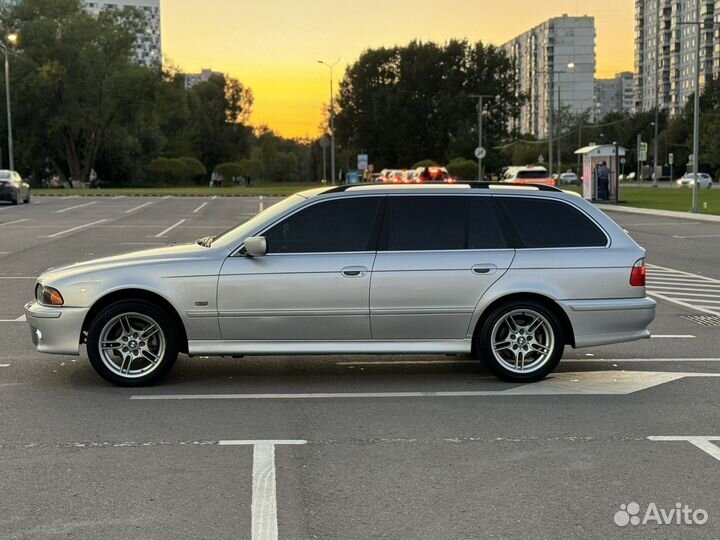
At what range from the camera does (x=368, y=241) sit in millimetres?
7414

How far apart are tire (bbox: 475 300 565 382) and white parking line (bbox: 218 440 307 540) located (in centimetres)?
223

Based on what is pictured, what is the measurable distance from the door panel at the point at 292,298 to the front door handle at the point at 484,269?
87cm

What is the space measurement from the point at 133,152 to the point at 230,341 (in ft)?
272

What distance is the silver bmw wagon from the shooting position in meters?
7.21

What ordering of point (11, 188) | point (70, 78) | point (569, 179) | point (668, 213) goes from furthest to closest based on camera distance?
1. point (569, 179)
2. point (70, 78)
3. point (11, 188)
4. point (668, 213)

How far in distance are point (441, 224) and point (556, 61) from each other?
572 feet

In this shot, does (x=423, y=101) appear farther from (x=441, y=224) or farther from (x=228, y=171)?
(x=441, y=224)

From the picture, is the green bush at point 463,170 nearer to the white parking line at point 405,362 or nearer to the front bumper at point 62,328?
A: the white parking line at point 405,362

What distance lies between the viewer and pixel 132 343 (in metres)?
7.29

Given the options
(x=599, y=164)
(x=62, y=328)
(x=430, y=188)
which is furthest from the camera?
(x=599, y=164)

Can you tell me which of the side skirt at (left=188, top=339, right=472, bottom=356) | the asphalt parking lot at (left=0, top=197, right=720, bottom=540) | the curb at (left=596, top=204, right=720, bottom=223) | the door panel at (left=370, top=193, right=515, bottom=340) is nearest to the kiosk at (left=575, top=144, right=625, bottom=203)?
the curb at (left=596, top=204, right=720, bottom=223)

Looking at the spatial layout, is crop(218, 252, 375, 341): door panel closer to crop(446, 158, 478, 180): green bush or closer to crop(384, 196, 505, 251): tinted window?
crop(384, 196, 505, 251): tinted window

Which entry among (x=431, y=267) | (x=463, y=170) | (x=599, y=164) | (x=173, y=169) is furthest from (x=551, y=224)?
(x=173, y=169)

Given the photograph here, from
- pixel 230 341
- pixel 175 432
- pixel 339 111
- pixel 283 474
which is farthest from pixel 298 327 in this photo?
pixel 339 111
